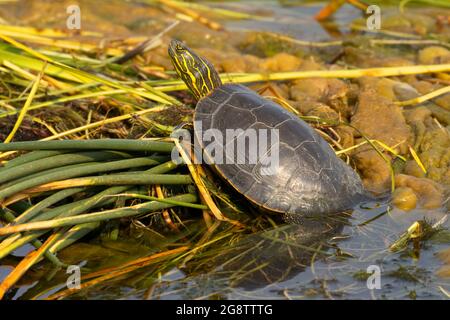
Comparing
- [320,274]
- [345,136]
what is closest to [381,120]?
[345,136]

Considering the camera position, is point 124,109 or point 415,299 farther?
point 124,109

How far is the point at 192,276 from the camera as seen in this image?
3.73 meters

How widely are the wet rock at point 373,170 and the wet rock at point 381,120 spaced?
217mm

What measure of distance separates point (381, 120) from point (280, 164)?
4.56 feet

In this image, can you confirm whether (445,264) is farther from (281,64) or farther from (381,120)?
(281,64)

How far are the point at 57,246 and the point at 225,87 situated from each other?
60.0 inches

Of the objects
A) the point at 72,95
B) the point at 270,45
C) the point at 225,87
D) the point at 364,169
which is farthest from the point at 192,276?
the point at 270,45

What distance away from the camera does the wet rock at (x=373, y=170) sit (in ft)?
16.0

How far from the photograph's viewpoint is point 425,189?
4684 millimetres

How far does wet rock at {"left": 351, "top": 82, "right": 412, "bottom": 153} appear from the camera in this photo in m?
5.18

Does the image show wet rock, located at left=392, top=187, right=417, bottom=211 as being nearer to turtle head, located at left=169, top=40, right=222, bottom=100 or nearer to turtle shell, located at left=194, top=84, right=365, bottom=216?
turtle shell, located at left=194, top=84, right=365, bottom=216

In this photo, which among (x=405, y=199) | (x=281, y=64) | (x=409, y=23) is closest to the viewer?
(x=405, y=199)

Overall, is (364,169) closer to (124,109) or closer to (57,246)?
(124,109)

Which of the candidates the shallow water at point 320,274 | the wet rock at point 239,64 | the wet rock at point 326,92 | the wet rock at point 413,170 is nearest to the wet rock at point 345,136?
the wet rock at point 326,92
